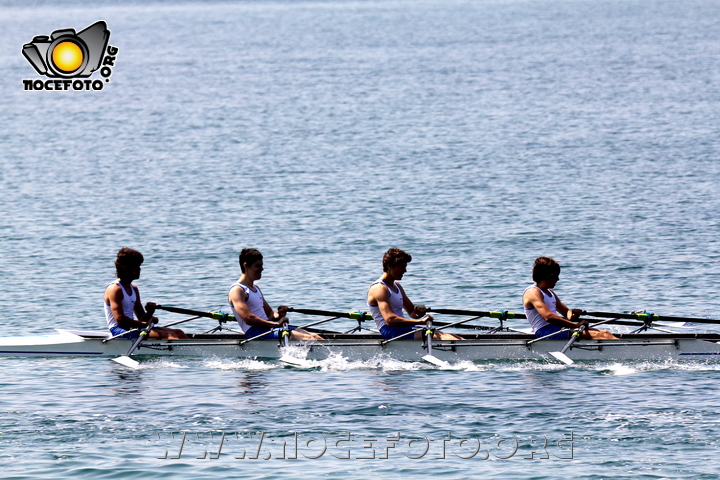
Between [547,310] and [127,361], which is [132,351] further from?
[547,310]

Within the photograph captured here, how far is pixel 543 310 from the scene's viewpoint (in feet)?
59.6

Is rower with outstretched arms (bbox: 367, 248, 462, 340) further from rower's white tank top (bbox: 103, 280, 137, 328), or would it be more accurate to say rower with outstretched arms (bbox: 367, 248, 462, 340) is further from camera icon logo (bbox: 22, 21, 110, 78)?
camera icon logo (bbox: 22, 21, 110, 78)

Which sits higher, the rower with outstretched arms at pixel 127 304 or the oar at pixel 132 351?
the rower with outstretched arms at pixel 127 304

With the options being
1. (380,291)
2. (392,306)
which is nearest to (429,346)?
(392,306)

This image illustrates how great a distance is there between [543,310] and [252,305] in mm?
4801

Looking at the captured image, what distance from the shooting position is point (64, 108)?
62.2 meters

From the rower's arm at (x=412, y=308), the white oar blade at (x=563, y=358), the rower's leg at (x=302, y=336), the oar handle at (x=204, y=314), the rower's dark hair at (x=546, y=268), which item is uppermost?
the rower's dark hair at (x=546, y=268)

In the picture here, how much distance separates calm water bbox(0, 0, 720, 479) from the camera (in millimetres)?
15031

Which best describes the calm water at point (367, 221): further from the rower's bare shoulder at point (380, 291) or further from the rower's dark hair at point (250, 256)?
the rower's dark hair at point (250, 256)

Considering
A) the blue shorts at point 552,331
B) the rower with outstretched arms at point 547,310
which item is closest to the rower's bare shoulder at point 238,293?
the rower with outstretched arms at point 547,310

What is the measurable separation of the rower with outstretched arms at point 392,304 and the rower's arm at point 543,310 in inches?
54.8

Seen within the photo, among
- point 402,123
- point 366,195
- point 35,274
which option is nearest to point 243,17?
point 402,123

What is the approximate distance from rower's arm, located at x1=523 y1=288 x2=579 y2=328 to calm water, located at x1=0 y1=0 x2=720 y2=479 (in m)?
0.75

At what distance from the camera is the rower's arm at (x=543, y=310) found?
714 inches
